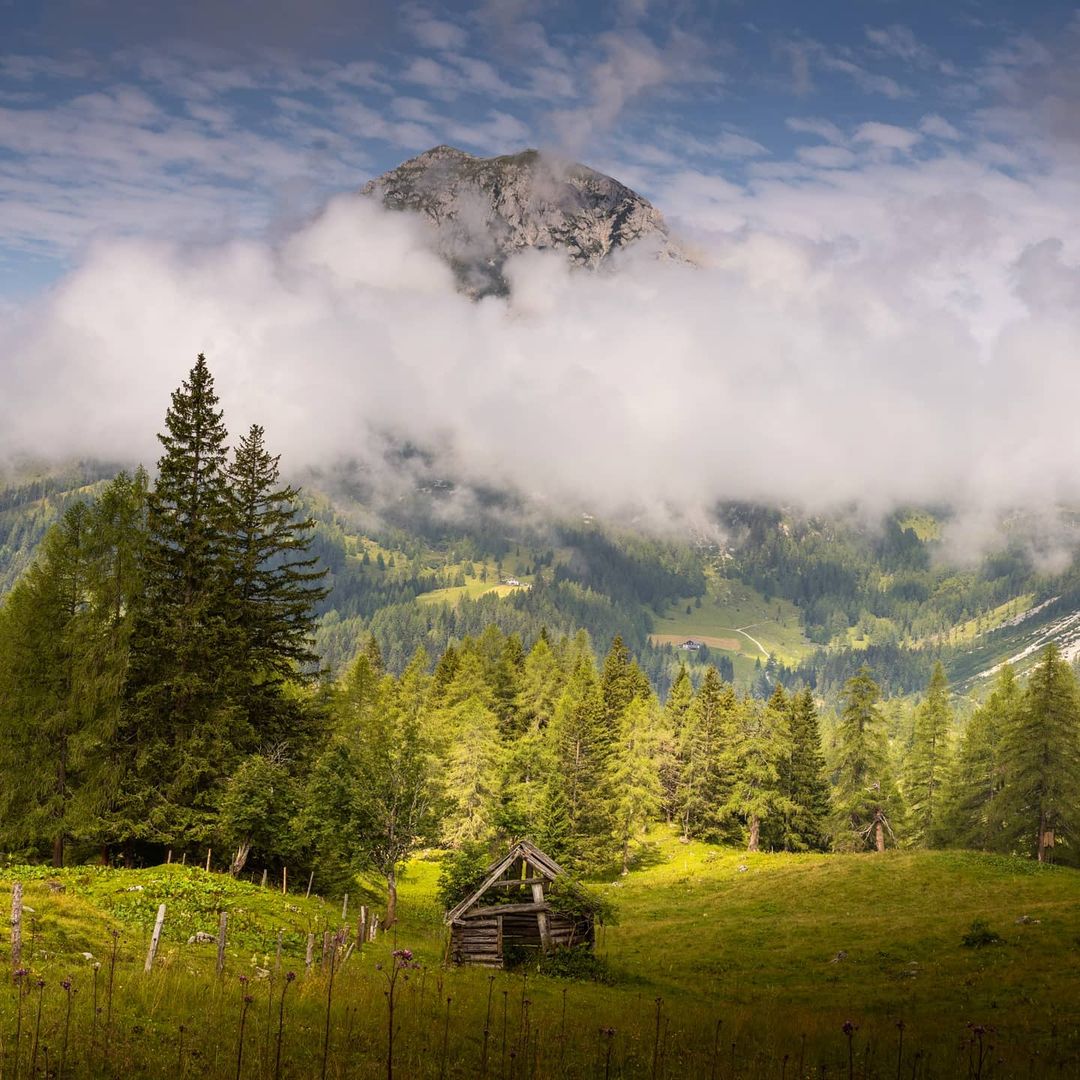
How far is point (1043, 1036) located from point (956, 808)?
59.6 meters

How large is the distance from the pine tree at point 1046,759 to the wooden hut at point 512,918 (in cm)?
4406

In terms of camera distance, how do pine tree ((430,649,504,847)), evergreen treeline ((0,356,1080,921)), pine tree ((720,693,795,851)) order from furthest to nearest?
1. pine tree ((720,693,795,851))
2. pine tree ((430,649,504,847))
3. evergreen treeline ((0,356,1080,921))

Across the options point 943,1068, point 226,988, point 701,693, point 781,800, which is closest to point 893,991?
point 943,1068

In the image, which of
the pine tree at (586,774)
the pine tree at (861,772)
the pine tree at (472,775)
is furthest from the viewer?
the pine tree at (861,772)

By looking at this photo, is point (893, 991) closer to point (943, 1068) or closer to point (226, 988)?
point (943, 1068)

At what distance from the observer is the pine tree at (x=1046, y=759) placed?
60.4 meters

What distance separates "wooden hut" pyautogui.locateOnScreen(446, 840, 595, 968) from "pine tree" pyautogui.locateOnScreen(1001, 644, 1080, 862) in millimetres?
44057

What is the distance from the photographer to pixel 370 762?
43.9 meters

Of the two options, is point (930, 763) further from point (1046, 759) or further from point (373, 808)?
point (373, 808)

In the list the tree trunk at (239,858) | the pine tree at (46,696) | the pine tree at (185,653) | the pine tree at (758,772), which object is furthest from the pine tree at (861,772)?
the pine tree at (46,696)

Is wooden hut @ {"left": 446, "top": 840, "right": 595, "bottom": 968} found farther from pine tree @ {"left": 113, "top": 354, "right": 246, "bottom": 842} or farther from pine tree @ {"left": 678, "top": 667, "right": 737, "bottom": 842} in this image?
pine tree @ {"left": 678, "top": 667, "right": 737, "bottom": 842}

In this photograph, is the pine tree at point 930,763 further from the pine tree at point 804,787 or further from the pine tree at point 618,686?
the pine tree at point 618,686

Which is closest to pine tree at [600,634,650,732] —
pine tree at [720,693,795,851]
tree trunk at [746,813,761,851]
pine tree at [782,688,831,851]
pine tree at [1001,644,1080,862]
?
pine tree at [720,693,795,851]

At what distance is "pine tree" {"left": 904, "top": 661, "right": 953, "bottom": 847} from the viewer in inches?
3091
